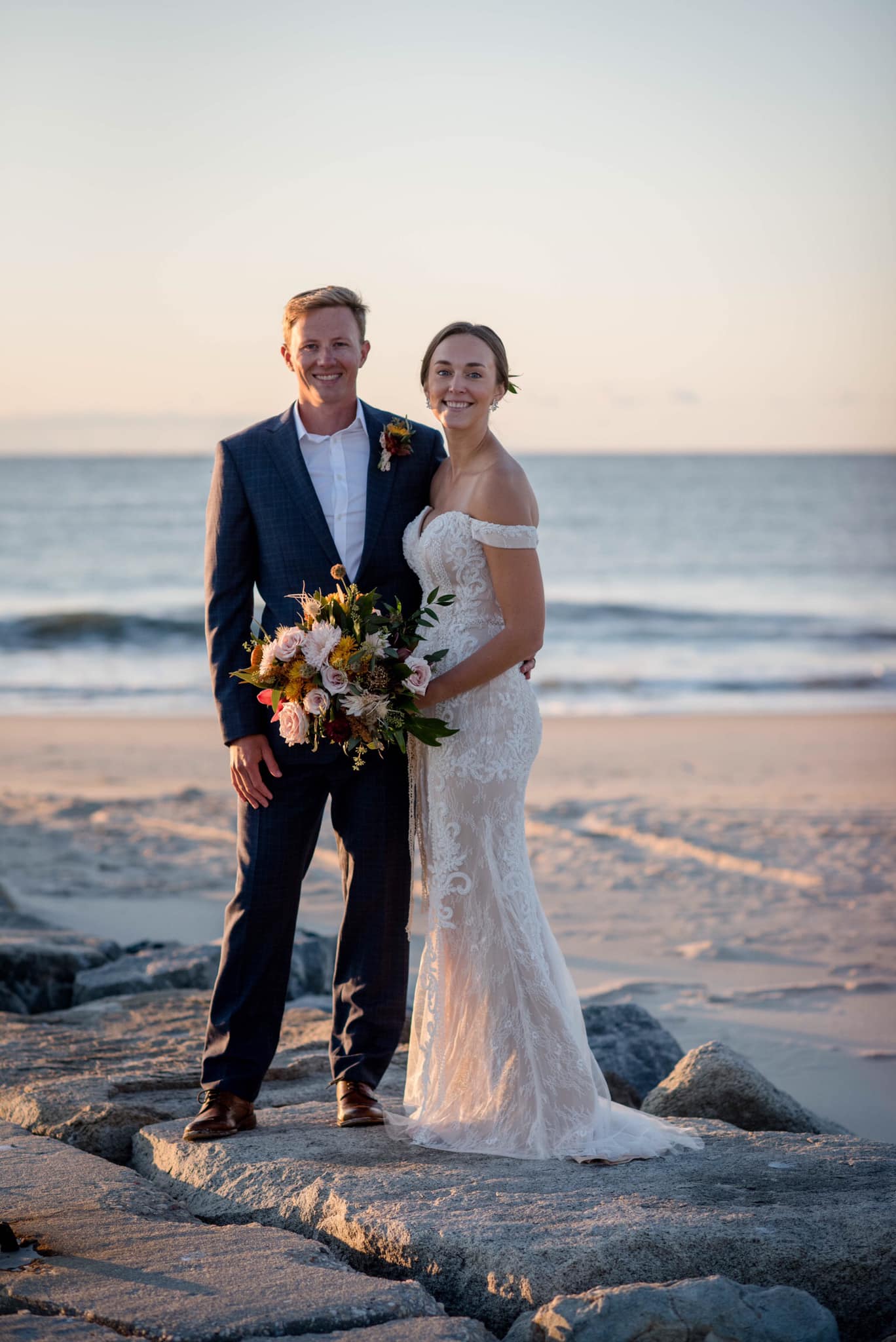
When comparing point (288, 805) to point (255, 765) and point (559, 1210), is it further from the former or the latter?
point (559, 1210)

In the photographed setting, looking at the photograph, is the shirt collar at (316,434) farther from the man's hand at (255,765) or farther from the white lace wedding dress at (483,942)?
the man's hand at (255,765)

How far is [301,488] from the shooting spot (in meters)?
3.92

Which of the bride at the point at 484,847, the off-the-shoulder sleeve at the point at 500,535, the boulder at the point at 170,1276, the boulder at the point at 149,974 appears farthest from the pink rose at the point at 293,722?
the boulder at the point at 149,974

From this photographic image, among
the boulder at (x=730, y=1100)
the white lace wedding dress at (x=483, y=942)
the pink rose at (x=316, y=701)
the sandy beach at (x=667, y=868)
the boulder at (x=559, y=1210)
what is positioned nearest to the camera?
the boulder at (x=559, y=1210)

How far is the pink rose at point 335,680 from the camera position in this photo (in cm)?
355

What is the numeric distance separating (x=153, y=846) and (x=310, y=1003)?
10.4 feet

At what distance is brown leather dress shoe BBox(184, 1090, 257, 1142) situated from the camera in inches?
148

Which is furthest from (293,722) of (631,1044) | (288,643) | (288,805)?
(631,1044)

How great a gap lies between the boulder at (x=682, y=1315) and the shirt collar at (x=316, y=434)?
8.04 feet

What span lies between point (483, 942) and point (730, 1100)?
1113mm

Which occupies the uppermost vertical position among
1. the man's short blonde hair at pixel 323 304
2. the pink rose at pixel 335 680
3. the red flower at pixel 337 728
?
the man's short blonde hair at pixel 323 304

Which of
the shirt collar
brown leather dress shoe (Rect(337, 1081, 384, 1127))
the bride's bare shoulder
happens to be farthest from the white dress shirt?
brown leather dress shoe (Rect(337, 1081, 384, 1127))

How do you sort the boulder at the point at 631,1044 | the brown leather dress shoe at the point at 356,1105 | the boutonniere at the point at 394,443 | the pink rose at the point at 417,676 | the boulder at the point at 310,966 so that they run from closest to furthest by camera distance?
the pink rose at the point at 417,676
the brown leather dress shoe at the point at 356,1105
the boutonniere at the point at 394,443
the boulder at the point at 631,1044
the boulder at the point at 310,966

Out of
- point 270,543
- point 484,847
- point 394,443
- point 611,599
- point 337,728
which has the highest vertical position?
point 611,599
